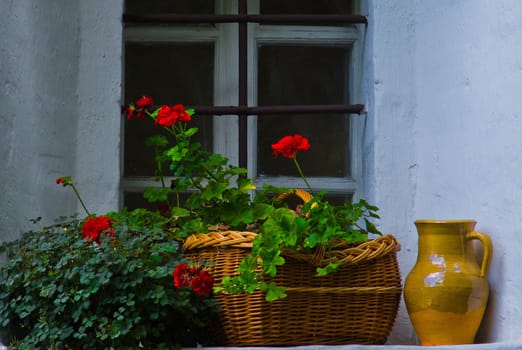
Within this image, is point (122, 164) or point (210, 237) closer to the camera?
point (210, 237)

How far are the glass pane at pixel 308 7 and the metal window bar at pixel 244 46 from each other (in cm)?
11

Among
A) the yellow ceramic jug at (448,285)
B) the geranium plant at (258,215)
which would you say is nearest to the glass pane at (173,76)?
the geranium plant at (258,215)

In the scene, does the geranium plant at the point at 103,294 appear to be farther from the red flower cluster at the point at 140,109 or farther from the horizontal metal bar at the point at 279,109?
the horizontal metal bar at the point at 279,109

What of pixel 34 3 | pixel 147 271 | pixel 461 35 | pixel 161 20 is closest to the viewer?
pixel 147 271

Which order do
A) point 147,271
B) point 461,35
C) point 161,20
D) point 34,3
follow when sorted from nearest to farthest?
point 147,271 < point 461,35 < point 34,3 < point 161,20

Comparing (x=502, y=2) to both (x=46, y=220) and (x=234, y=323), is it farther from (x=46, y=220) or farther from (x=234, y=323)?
(x=46, y=220)

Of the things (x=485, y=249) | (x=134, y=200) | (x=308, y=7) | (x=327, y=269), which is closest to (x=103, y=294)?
(x=327, y=269)

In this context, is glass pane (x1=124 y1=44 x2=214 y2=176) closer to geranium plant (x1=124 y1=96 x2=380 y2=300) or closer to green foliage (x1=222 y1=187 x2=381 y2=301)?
geranium plant (x1=124 y1=96 x2=380 y2=300)

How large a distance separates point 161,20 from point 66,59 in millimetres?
308

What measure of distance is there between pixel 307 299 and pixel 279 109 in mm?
762

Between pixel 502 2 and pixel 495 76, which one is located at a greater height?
pixel 502 2

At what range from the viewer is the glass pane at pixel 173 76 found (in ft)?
9.03

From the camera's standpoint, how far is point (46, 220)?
2.45 metres

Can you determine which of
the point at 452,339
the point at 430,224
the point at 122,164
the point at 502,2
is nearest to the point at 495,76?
the point at 502,2
